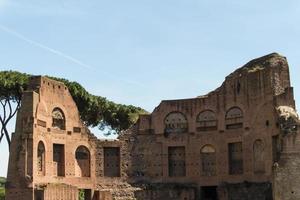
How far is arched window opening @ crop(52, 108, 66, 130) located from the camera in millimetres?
42562

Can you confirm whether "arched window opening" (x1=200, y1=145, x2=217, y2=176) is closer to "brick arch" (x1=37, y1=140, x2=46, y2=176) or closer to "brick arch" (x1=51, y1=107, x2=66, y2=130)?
"brick arch" (x1=51, y1=107, x2=66, y2=130)

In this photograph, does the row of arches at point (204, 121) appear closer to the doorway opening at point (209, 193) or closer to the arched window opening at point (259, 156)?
the arched window opening at point (259, 156)

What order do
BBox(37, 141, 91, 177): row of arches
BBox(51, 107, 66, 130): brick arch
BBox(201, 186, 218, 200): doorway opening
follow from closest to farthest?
1. BBox(37, 141, 91, 177): row of arches
2. BBox(51, 107, 66, 130): brick arch
3. BBox(201, 186, 218, 200): doorway opening

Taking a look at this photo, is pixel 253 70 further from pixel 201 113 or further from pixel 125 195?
pixel 125 195

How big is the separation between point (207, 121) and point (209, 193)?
574 centimetres

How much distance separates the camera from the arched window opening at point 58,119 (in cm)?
4256

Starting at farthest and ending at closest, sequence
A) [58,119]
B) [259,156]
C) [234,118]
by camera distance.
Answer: [234,118], [58,119], [259,156]

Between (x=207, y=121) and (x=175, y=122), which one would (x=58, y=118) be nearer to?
(x=175, y=122)

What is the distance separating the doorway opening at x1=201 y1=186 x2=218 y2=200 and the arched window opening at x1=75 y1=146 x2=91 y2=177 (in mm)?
9126

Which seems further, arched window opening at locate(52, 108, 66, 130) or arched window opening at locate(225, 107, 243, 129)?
arched window opening at locate(225, 107, 243, 129)

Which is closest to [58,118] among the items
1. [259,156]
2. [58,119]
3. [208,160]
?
[58,119]

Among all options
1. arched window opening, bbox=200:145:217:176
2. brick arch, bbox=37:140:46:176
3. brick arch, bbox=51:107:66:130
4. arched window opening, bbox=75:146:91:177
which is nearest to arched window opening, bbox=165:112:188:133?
arched window opening, bbox=200:145:217:176

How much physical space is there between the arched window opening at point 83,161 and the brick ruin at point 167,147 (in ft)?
0.26

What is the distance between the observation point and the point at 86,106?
52.1 m
